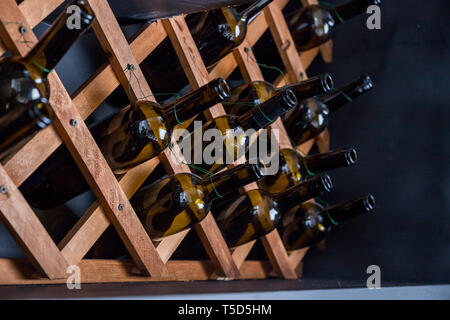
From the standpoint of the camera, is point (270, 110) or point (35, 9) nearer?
point (35, 9)

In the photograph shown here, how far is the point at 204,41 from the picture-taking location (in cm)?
102

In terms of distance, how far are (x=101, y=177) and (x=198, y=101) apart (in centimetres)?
19

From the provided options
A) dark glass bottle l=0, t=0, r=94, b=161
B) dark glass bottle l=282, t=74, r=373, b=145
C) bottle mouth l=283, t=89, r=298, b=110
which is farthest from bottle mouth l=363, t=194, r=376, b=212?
dark glass bottle l=0, t=0, r=94, b=161

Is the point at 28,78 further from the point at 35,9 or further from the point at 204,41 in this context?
the point at 204,41

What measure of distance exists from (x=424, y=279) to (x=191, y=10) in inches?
30.8

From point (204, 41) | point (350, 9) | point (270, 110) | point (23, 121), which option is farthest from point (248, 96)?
point (23, 121)

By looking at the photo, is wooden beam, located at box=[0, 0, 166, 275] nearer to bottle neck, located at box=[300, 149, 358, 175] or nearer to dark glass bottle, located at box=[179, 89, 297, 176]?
dark glass bottle, located at box=[179, 89, 297, 176]

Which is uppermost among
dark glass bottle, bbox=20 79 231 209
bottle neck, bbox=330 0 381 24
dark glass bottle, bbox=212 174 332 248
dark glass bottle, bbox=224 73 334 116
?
dark glass bottle, bbox=20 79 231 209

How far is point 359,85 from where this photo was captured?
1187 mm

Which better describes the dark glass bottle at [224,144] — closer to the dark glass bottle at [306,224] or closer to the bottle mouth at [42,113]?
the dark glass bottle at [306,224]

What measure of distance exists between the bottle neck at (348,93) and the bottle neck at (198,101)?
499mm

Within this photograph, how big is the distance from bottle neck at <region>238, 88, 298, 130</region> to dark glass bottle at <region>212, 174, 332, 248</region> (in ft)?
0.58

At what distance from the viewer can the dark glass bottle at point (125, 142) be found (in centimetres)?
80

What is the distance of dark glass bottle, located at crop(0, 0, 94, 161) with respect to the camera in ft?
1.75
